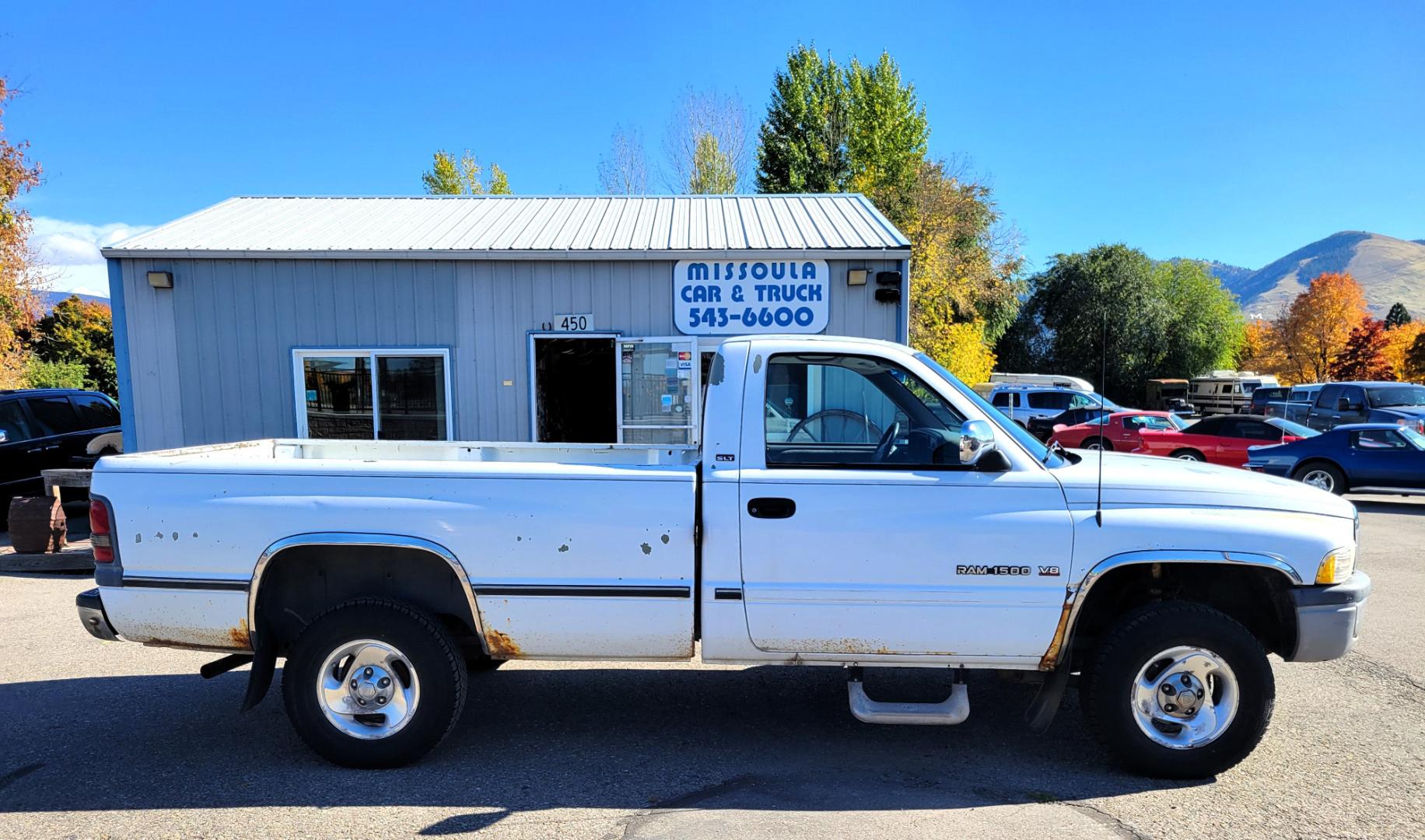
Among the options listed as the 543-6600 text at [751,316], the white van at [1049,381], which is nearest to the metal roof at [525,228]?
the 543-6600 text at [751,316]

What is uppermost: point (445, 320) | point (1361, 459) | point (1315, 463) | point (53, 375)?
point (445, 320)

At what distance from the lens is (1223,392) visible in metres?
34.4

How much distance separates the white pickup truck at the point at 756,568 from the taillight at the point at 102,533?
0.5 inches

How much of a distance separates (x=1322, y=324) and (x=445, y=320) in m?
50.5

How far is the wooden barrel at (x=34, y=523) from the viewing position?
7988 millimetres

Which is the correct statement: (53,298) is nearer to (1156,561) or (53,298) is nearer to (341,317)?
(341,317)

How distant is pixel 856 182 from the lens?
1214 inches

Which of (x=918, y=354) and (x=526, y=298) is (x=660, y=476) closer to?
(x=918, y=354)

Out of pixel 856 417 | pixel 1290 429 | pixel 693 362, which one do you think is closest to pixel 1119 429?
pixel 1290 429

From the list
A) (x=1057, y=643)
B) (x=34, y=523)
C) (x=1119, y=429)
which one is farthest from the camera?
(x=1119, y=429)

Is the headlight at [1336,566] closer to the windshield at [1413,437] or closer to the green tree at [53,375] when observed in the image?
the windshield at [1413,437]

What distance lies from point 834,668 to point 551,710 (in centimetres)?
177

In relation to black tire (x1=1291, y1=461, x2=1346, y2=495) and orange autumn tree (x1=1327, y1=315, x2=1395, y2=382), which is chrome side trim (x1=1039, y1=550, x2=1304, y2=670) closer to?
black tire (x1=1291, y1=461, x2=1346, y2=495)

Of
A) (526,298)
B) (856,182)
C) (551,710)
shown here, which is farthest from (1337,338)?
(551,710)
